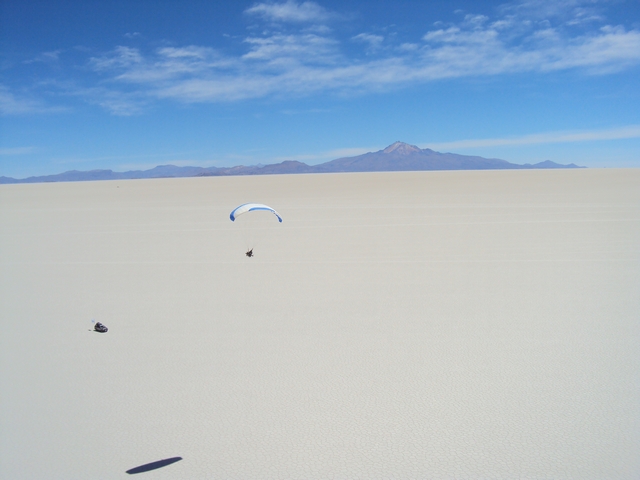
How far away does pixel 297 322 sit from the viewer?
8.09m

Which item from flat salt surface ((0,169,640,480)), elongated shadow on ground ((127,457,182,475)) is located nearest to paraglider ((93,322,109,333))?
flat salt surface ((0,169,640,480))

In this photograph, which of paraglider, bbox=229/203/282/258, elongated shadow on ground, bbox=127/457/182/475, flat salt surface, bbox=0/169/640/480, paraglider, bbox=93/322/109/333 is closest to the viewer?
elongated shadow on ground, bbox=127/457/182/475

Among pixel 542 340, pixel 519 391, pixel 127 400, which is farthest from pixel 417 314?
pixel 127 400

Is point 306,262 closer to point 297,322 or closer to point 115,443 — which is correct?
point 297,322

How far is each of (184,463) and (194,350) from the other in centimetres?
270

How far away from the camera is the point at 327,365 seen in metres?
6.34

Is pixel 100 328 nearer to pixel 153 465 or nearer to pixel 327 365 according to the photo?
pixel 327 365

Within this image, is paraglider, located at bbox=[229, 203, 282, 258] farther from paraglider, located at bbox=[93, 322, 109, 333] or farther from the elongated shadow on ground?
the elongated shadow on ground

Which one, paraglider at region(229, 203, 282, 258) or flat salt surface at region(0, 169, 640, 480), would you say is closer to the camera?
flat salt surface at region(0, 169, 640, 480)

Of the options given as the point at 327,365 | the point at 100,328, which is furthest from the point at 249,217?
the point at 327,365

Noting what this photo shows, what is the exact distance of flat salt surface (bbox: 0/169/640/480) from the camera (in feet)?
14.7

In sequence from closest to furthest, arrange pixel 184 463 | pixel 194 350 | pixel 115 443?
pixel 184 463 < pixel 115 443 < pixel 194 350

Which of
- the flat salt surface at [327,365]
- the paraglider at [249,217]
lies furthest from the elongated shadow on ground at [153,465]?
the paraglider at [249,217]

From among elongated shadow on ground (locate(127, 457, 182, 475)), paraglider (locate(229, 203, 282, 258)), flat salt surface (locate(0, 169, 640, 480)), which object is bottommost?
elongated shadow on ground (locate(127, 457, 182, 475))
